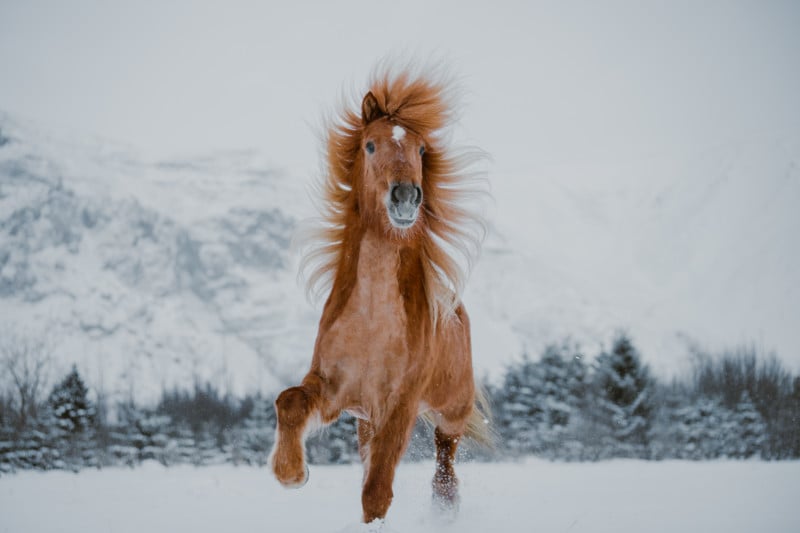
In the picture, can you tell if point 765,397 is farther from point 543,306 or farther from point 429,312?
point 543,306

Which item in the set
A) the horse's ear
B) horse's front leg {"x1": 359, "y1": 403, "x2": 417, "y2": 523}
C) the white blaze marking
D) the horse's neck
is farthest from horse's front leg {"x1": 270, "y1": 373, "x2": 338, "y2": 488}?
the horse's ear

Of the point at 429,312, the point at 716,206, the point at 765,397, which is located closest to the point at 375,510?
the point at 429,312

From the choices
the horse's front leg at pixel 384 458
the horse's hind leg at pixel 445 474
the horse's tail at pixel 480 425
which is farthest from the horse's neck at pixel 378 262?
the horse's tail at pixel 480 425

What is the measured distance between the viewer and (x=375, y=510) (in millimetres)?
3885

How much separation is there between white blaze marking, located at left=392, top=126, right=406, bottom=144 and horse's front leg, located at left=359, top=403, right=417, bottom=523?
1.72 m

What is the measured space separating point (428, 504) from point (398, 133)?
344 centimetres

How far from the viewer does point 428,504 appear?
237 inches

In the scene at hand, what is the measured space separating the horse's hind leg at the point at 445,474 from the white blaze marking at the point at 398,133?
117 inches

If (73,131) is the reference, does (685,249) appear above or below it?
below

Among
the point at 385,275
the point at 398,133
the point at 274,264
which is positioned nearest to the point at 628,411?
the point at 385,275

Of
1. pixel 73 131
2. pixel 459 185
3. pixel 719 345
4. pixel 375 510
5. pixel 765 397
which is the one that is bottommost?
pixel 719 345

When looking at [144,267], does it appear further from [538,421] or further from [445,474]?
[445,474]

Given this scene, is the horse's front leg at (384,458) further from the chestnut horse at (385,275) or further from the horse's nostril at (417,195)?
the horse's nostril at (417,195)

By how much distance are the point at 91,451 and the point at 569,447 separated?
10044 mm
